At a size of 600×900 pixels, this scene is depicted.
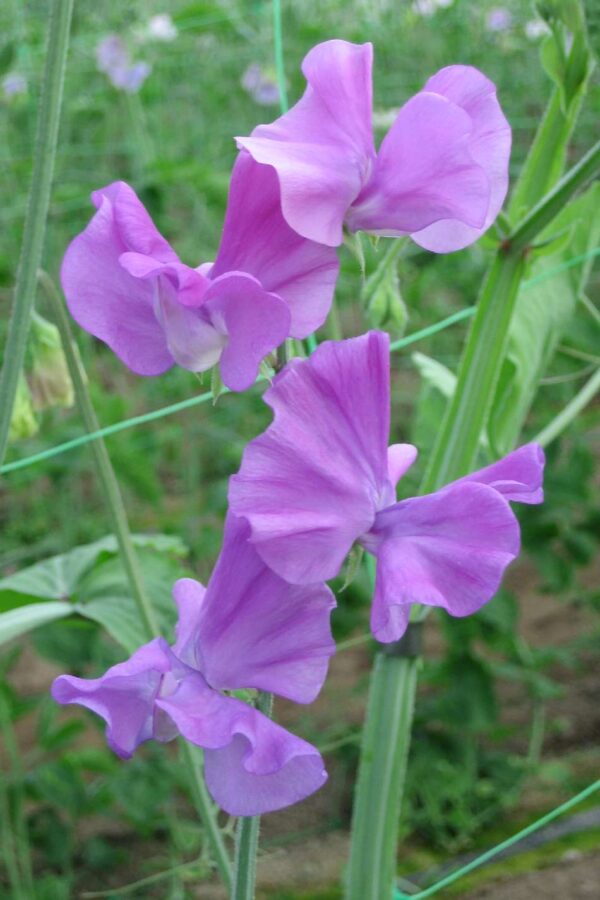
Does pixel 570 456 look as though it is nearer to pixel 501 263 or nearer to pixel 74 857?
pixel 74 857

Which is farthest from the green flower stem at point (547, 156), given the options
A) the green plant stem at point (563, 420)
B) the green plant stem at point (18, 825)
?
the green plant stem at point (18, 825)

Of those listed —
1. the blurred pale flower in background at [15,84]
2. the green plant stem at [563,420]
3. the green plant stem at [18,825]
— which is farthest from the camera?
the blurred pale flower in background at [15,84]

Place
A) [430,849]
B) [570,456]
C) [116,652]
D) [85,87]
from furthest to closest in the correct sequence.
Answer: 1. [85,87]
2. [570,456]
3. [430,849]
4. [116,652]

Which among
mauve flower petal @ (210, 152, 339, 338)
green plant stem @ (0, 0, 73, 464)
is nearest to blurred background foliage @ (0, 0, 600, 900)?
green plant stem @ (0, 0, 73, 464)

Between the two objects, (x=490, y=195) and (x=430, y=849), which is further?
(x=430, y=849)

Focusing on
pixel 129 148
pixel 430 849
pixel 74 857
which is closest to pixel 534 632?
pixel 430 849

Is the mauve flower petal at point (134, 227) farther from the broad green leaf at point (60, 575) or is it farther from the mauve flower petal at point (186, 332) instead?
the broad green leaf at point (60, 575)
